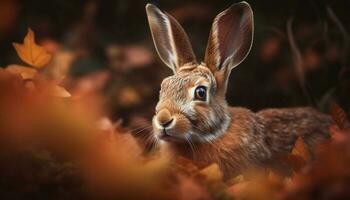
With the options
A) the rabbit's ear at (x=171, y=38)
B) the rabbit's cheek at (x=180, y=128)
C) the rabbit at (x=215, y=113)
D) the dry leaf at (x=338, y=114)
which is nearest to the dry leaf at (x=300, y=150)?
the dry leaf at (x=338, y=114)

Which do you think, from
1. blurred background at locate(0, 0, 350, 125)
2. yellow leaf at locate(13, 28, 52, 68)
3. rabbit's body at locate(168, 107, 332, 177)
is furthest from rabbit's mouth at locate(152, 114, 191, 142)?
blurred background at locate(0, 0, 350, 125)

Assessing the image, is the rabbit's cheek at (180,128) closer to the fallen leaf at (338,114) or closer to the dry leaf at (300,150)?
the dry leaf at (300,150)

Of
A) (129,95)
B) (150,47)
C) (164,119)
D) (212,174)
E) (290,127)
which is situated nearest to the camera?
(212,174)

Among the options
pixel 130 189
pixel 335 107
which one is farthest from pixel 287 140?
pixel 130 189

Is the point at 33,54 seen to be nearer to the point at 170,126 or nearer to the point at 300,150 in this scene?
the point at 170,126

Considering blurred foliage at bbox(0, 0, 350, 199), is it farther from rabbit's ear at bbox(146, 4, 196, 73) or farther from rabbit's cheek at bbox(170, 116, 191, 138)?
rabbit's ear at bbox(146, 4, 196, 73)

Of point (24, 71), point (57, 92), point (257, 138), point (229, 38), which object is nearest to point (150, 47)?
point (229, 38)

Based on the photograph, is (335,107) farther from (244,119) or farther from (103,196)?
(103,196)
